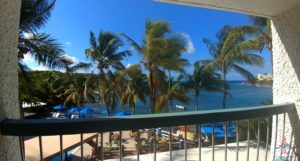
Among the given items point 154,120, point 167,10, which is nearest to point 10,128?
point 154,120

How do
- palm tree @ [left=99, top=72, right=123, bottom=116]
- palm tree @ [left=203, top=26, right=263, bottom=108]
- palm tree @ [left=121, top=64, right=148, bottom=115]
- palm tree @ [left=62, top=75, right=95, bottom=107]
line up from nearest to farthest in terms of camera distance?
Answer: 1. palm tree @ [left=203, top=26, right=263, bottom=108]
2. palm tree @ [left=121, top=64, right=148, bottom=115]
3. palm tree @ [left=99, top=72, right=123, bottom=116]
4. palm tree @ [left=62, top=75, right=95, bottom=107]

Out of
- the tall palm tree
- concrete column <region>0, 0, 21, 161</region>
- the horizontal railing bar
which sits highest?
the tall palm tree

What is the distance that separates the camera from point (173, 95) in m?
20.9

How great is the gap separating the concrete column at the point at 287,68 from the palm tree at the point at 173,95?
58.7 ft

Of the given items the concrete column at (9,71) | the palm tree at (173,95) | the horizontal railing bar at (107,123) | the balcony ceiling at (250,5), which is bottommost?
the palm tree at (173,95)

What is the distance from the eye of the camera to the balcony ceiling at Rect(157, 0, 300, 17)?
6.32ft

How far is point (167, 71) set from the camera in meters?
20.7

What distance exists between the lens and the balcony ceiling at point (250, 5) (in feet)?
6.32

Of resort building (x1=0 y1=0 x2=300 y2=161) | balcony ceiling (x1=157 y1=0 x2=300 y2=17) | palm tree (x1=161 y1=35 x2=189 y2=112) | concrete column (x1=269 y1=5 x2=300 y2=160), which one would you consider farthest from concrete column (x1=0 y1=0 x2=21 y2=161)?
palm tree (x1=161 y1=35 x2=189 y2=112)

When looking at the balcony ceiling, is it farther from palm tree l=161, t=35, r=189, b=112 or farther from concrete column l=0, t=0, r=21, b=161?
palm tree l=161, t=35, r=189, b=112

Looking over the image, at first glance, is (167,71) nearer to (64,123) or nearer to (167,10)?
(64,123)

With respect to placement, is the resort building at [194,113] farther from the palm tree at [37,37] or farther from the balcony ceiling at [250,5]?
the palm tree at [37,37]

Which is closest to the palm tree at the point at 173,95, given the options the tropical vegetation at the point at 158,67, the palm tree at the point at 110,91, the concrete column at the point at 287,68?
the tropical vegetation at the point at 158,67

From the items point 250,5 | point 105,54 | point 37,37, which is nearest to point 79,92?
point 105,54
